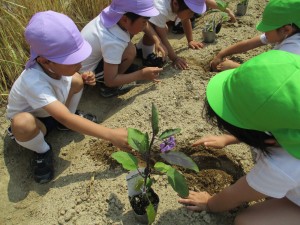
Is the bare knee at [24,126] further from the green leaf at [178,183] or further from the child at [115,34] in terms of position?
the green leaf at [178,183]

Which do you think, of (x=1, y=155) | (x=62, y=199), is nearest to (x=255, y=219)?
(x=62, y=199)

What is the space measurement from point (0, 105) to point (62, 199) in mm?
966

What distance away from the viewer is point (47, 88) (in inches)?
68.7

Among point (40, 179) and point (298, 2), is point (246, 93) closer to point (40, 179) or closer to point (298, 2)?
point (298, 2)

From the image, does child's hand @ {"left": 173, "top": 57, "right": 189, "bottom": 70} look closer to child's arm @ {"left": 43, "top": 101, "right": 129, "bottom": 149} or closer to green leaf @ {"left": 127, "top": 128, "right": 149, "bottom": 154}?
child's arm @ {"left": 43, "top": 101, "right": 129, "bottom": 149}

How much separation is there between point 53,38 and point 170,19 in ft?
4.21

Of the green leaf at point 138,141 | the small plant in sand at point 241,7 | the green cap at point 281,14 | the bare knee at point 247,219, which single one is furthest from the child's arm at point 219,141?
the small plant in sand at point 241,7

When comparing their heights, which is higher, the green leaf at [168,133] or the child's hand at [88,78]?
the green leaf at [168,133]

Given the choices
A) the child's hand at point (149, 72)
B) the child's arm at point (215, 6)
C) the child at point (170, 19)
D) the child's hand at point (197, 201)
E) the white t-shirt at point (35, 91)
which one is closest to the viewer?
the child's hand at point (197, 201)

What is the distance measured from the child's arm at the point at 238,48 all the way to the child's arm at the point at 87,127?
1.18 meters

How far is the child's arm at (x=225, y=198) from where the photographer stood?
1.37m

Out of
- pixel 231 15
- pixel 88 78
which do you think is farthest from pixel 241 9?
pixel 88 78

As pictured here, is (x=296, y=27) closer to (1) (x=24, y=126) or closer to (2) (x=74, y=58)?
(2) (x=74, y=58)

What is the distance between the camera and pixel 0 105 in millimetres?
2352
